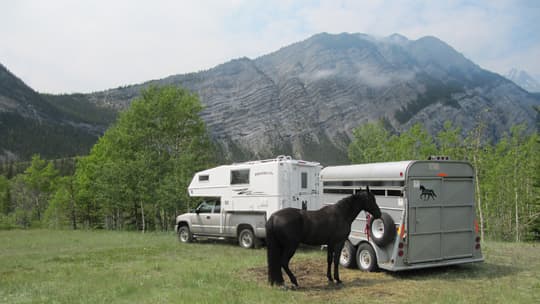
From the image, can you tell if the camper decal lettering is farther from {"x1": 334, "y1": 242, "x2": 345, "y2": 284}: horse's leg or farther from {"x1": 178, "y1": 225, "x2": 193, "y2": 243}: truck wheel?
{"x1": 334, "y1": 242, "x2": 345, "y2": 284}: horse's leg

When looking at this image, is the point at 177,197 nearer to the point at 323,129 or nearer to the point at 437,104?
the point at 323,129

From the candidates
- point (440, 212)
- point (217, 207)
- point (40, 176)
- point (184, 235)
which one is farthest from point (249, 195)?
point (40, 176)

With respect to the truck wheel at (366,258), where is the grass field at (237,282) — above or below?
below

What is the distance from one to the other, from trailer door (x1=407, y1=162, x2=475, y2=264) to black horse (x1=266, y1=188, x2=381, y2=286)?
1.16 meters

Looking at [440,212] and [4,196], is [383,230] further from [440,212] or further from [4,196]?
[4,196]

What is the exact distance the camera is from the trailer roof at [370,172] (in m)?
9.50

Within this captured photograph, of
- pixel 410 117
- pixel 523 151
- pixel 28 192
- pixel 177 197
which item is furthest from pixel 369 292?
pixel 410 117

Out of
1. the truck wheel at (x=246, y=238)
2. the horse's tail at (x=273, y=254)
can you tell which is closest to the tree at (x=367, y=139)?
the truck wheel at (x=246, y=238)

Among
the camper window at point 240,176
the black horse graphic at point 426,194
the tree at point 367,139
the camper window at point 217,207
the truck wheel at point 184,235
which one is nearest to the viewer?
the black horse graphic at point 426,194

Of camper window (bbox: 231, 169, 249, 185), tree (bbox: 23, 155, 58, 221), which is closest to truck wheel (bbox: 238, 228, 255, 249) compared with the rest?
camper window (bbox: 231, 169, 249, 185)

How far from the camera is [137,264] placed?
1201cm

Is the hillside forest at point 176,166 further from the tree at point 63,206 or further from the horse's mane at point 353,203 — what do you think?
the horse's mane at point 353,203

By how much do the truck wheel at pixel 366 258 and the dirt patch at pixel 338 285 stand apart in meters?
0.15

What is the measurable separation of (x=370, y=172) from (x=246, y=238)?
7670 millimetres
